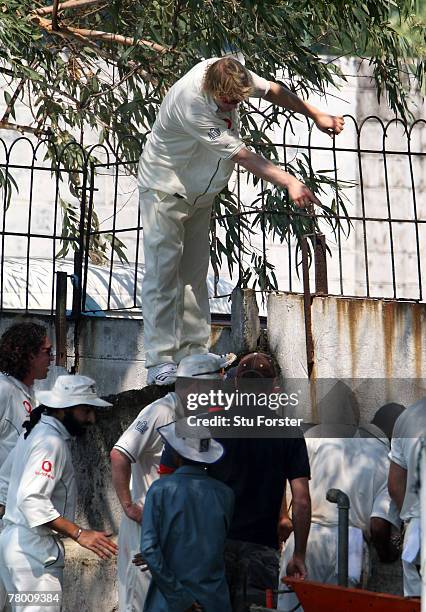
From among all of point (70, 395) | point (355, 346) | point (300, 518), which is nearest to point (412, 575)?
point (300, 518)

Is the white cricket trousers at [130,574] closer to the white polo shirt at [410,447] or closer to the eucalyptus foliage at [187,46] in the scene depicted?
the white polo shirt at [410,447]

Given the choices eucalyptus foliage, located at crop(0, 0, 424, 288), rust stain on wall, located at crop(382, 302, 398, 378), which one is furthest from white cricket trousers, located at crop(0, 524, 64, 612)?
eucalyptus foliage, located at crop(0, 0, 424, 288)

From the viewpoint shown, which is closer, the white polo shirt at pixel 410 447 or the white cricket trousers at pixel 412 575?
the white cricket trousers at pixel 412 575

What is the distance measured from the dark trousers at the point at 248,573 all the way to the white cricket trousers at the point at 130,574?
1.71 feet

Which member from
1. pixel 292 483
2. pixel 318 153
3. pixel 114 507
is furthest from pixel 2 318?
pixel 318 153

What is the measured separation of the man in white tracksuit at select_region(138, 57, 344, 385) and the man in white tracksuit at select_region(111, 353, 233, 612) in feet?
2.93

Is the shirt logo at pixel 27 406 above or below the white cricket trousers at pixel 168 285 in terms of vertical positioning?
below

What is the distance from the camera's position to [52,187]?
1532 centimetres

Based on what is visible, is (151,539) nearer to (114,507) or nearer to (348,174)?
(114,507)

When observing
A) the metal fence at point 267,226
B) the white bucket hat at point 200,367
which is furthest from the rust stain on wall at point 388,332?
the metal fence at point 267,226

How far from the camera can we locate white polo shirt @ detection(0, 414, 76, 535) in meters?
6.19

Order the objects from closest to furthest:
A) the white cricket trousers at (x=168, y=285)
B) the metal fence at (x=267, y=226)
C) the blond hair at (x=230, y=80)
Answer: the blond hair at (x=230, y=80), the white cricket trousers at (x=168, y=285), the metal fence at (x=267, y=226)

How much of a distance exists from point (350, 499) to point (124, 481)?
43.4 inches

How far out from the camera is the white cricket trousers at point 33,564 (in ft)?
20.5
